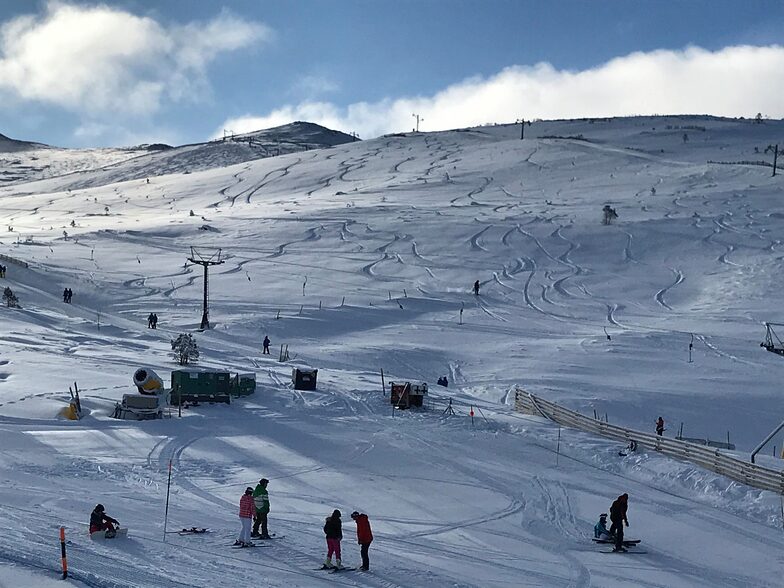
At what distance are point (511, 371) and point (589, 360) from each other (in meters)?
3.71

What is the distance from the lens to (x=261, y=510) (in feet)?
48.5

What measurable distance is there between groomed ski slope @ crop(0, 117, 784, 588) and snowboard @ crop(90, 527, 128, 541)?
26 cm

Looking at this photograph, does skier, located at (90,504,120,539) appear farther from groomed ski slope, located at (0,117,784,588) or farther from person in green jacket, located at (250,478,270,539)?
person in green jacket, located at (250,478,270,539)

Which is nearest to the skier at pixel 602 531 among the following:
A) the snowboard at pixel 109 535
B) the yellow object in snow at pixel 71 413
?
the snowboard at pixel 109 535

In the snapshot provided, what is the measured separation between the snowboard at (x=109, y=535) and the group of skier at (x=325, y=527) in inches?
68.2

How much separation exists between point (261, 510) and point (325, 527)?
170cm

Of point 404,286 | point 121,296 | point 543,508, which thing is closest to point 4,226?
point 121,296

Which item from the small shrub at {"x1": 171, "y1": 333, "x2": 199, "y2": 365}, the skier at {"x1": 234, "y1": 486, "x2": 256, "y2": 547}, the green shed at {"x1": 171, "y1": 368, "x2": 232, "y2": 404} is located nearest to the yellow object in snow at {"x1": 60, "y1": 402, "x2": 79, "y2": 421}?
the green shed at {"x1": 171, "y1": 368, "x2": 232, "y2": 404}

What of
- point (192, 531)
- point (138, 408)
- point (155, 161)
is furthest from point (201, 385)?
point (155, 161)

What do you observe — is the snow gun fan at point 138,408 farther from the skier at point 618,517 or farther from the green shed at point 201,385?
the skier at point 618,517

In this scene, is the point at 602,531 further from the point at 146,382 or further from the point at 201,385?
the point at 146,382

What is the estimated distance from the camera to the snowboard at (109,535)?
1381 cm

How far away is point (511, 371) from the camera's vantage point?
3656 cm

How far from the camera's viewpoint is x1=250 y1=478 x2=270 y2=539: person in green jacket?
14805mm
